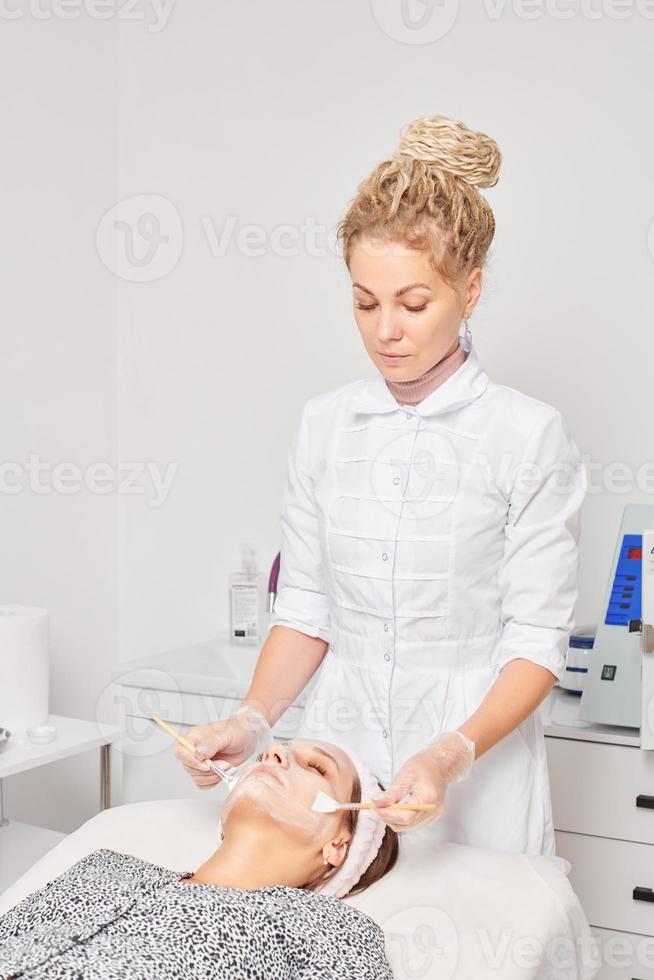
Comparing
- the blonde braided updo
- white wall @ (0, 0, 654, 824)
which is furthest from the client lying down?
white wall @ (0, 0, 654, 824)

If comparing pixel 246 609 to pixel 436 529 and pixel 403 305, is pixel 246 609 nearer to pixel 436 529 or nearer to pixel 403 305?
pixel 436 529

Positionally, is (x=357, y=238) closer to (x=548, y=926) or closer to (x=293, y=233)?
(x=548, y=926)

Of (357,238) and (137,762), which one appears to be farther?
(137,762)

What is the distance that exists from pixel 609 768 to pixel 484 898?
0.60 meters

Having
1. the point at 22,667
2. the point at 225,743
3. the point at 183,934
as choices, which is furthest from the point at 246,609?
the point at 183,934

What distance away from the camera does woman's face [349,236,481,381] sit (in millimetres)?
1343

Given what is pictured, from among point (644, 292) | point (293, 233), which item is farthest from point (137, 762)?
point (644, 292)

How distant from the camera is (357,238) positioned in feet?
4.56

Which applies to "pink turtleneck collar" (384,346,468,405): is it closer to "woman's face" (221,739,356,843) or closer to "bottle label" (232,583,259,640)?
"woman's face" (221,739,356,843)

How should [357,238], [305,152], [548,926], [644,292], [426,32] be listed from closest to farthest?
[548,926], [357,238], [644,292], [426,32], [305,152]

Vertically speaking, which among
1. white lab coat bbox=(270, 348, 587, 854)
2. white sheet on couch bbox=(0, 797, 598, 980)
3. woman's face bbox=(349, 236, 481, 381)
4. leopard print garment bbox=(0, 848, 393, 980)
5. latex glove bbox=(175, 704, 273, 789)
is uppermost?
woman's face bbox=(349, 236, 481, 381)

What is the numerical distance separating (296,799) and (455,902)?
23cm

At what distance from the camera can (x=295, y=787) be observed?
1.38 m

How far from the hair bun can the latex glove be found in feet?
2.55
